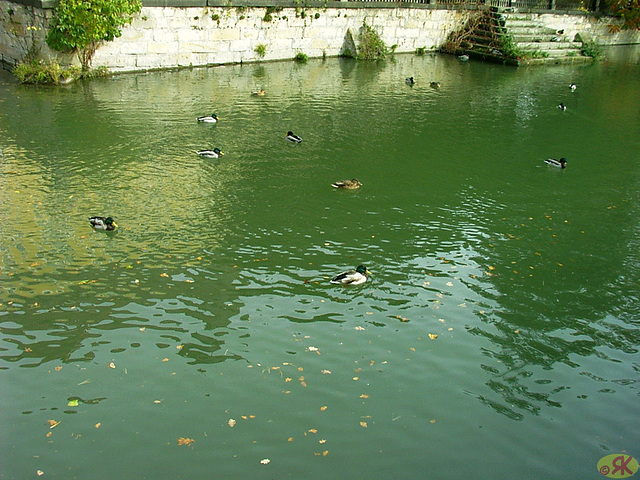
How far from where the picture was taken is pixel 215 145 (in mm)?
14406

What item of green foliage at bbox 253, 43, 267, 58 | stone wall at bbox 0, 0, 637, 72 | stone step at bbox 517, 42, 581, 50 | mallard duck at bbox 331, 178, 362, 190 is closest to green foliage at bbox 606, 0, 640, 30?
stone step at bbox 517, 42, 581, 50

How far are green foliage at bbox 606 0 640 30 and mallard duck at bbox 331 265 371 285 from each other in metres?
36.7

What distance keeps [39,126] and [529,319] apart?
12772 millimetres

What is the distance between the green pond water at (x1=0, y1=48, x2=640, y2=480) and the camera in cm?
596

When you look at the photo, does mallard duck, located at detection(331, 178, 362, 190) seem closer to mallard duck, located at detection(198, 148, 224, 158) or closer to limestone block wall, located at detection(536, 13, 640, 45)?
mallard duck, located at detection(198, 148, 224, 158)

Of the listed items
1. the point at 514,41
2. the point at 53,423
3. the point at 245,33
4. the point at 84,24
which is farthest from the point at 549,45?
the point at 53,423

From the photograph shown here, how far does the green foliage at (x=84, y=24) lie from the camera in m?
19.0

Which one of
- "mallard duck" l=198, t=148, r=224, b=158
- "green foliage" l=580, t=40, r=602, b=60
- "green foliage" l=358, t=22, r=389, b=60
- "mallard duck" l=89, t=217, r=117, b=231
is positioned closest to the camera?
"mallard duck" l=89, t=217, r=117, b=231

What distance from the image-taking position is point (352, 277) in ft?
28.1

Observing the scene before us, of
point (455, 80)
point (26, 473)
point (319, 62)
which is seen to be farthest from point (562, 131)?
point (26, 473)

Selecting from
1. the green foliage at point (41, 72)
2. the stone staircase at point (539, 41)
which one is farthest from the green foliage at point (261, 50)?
the stone staircase at point (539, 41)

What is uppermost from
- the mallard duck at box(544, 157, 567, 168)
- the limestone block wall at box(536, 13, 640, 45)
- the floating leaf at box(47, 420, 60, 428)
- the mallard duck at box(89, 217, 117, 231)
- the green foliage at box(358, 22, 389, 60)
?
the limestone block wall at box(536, 13, 640, 45)

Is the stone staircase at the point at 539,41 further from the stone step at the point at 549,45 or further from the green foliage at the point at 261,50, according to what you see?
the green foliage at the point at 261,50

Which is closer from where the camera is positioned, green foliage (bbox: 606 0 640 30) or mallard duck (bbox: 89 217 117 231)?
mallard duck (bbox: 89 217 117 231)
